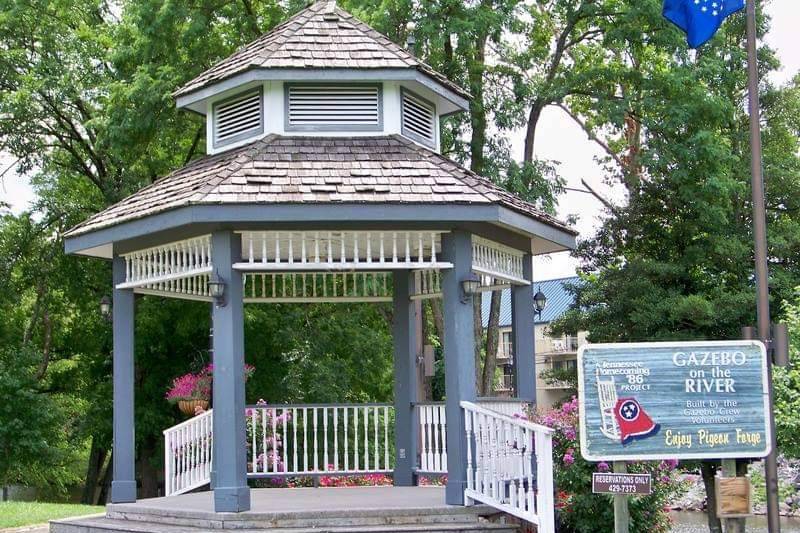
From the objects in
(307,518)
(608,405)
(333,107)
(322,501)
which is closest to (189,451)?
(322,501)

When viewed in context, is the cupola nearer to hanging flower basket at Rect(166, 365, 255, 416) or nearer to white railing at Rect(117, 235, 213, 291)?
white railing at Rect(117, 235, 213, 291)

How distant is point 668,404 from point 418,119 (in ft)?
16.1

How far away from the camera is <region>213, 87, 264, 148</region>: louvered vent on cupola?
11055 millimetres

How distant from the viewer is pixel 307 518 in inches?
365

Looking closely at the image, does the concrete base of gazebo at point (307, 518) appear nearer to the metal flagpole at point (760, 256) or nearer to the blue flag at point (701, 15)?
the metal flagpole at point (760, 256)

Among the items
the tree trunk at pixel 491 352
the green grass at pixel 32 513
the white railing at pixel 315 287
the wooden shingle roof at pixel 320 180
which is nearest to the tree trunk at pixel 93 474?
the white railing at pixel 315 287

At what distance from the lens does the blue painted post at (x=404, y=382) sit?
41.4 feet

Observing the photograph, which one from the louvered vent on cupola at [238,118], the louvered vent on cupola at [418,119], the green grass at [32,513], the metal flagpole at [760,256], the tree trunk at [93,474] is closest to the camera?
the metal flagpole at [760,256]

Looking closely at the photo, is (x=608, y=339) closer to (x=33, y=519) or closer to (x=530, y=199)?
(x=530, y=199)

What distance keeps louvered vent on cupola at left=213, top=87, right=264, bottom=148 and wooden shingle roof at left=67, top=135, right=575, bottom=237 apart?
23 cm

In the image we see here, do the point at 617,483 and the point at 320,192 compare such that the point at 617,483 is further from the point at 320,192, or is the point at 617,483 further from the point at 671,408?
the point at 320,192

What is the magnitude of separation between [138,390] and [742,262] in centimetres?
1191

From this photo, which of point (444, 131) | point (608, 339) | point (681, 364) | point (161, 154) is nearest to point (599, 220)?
point (608, 339)

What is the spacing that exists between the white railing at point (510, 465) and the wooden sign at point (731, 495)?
1276 mm
